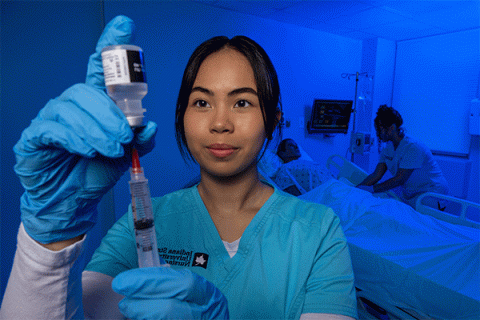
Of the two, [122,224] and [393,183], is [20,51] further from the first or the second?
[393,183]

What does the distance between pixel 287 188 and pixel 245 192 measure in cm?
167

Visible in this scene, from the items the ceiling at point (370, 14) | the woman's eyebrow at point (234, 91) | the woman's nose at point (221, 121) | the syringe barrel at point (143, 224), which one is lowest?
the syringe barrel at point (143, 224)

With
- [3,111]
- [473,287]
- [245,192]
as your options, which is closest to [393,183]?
[473,287]

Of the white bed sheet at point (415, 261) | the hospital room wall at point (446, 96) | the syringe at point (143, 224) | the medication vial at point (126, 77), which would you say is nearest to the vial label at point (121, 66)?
the medication vial at point (126, 77)

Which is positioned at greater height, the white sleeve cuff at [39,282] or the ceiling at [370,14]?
the ceiling at [370,14]

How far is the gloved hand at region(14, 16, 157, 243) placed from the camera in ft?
1.73

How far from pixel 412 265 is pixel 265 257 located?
37.6 inches

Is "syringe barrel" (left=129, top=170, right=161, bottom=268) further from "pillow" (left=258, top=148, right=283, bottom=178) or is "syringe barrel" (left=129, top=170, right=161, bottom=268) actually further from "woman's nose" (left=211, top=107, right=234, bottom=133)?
"pillow" (left=258, top=148, right=283, bottom=178)

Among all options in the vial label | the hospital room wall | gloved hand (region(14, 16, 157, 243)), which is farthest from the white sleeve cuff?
the hospital room wall

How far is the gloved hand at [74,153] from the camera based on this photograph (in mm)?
528

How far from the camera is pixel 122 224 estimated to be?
2.91ft

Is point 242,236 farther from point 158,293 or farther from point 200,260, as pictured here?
point 158,293

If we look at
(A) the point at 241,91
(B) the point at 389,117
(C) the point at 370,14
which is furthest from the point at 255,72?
(C) the point at 370,14

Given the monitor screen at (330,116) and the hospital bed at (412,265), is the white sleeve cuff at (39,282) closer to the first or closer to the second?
the hospital bed at (412,265)
